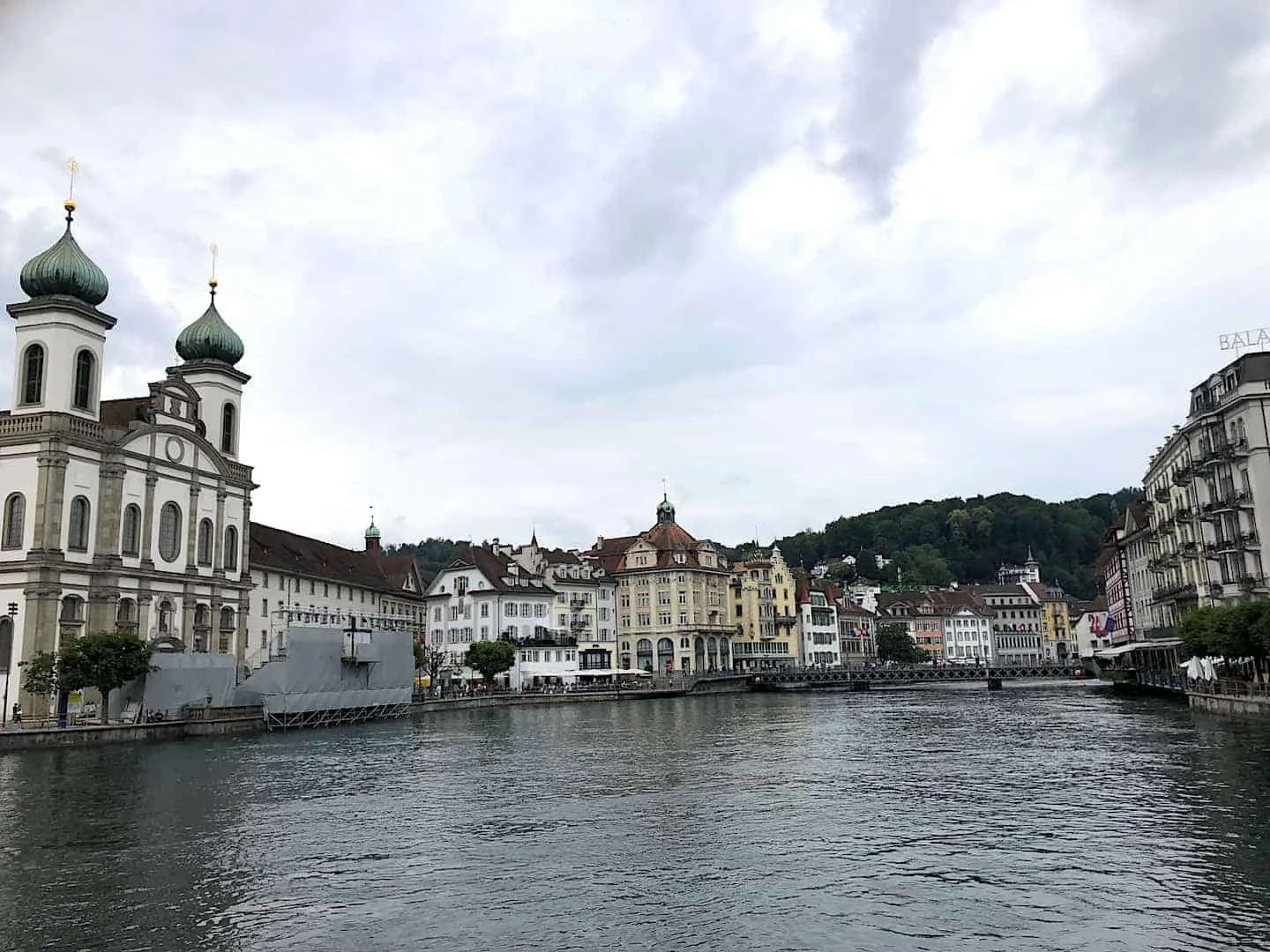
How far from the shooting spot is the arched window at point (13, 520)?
204ft

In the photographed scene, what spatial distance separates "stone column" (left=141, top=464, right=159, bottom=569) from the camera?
69.7 meters

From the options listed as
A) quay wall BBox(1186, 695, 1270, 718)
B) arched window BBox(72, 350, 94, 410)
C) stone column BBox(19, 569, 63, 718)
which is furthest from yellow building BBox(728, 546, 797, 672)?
stone column BBox(19, 569, 63, 718)

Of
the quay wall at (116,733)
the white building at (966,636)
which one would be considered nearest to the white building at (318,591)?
the quay wall at (116,733)

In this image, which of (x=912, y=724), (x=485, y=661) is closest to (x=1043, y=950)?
(x=912, y=724)

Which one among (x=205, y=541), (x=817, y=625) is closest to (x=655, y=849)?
(x=205, y=541)

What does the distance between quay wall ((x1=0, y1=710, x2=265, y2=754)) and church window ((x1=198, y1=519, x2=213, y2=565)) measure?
15407mm

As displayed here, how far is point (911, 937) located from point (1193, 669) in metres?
54.9

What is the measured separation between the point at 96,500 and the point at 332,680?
18982 millimetres

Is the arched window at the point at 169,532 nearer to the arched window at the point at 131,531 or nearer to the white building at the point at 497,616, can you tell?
the arched window at the point at 131,531

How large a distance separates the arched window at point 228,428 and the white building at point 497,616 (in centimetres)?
3454

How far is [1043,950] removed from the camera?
54.2 ft

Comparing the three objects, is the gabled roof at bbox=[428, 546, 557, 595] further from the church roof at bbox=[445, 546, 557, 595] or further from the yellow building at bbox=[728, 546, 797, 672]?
the yellow building at bbox=[728, 546, 797, 672]

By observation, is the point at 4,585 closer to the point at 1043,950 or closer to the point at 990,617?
the point at 1043,950

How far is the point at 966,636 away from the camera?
620ft
